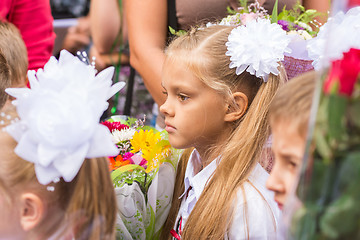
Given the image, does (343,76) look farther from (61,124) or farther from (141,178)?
(141,178)

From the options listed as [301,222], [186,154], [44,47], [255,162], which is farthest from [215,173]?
[44,47]

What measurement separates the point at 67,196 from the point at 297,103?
Result: 0.56 meters

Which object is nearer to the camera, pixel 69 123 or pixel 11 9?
pixel 69 123

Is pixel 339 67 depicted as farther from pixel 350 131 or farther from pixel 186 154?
pixel 186 154

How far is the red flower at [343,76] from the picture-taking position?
0.60 metres

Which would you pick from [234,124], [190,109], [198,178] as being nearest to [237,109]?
[234,124]

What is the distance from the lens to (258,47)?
1486mm

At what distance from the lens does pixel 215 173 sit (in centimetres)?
154

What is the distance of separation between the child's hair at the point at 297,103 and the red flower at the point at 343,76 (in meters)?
0.16

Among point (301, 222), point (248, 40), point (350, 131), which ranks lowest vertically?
point (248, 40)

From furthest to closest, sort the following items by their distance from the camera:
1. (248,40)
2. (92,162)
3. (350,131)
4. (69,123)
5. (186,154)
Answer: (186,154), (248,40), (92,162), (69,123), (350,131)

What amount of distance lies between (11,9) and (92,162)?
4.34ft

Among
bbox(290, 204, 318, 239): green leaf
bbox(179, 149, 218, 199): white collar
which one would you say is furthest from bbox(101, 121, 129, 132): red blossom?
bbox(290, 204, 318, 239): green leaf

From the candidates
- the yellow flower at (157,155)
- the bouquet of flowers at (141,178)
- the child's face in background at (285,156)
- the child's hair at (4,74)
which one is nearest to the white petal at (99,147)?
the child's face in background at (285,156)
